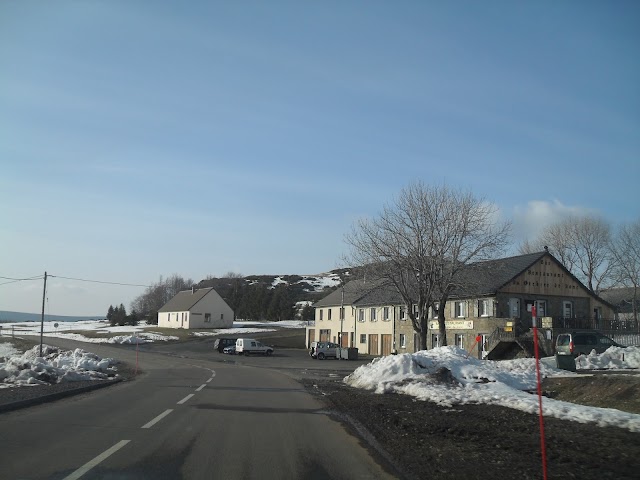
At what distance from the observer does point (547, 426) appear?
10836mm

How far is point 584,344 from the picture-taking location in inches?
1233

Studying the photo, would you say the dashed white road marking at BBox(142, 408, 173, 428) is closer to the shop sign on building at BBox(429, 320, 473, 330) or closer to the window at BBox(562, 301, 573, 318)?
the shop sign on building at BBox(429, 320, 473, 330)

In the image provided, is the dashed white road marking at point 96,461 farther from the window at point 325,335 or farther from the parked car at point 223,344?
the window at point 325,335

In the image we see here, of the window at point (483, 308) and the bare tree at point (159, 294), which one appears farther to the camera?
the bare tree at point (159, 294)

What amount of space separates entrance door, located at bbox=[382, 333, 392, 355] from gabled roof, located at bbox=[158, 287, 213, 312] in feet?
165

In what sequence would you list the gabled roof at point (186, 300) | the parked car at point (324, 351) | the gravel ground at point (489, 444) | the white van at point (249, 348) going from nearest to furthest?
the gravel ground at point (489, 444)
the parked car at point (324, 351)
the white van at point (249, 348)
the gabled roof at point (186, 300)

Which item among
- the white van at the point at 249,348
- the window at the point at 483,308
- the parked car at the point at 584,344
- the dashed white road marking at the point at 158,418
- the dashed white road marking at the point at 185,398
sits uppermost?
the window at the point at 483,308

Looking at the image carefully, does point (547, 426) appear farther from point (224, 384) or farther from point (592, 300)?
point (592, 300)

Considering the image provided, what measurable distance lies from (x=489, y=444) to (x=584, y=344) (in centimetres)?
2558

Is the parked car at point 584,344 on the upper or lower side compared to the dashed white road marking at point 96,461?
upper

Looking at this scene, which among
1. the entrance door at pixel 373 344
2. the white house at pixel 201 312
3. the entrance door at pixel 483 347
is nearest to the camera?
the entrance door at pixel 483 347

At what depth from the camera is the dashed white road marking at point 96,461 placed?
6.59m

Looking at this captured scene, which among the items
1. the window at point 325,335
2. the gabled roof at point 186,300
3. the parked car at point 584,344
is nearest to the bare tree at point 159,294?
the gabled roof at point 186,300

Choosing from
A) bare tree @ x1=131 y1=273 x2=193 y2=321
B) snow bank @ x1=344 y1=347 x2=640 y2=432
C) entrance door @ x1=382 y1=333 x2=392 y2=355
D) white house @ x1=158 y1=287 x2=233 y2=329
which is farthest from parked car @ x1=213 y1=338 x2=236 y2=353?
bare tree @ x1=131 y1=273 x2=193 y2=321
